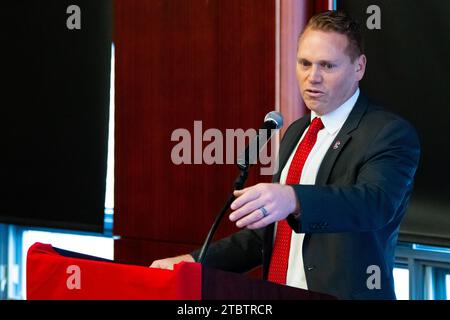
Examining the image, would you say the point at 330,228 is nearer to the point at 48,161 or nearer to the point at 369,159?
the point at 369,159

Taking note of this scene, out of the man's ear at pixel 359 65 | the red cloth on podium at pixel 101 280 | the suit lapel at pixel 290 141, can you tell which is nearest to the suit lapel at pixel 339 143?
the man's ear at pixel 359 65

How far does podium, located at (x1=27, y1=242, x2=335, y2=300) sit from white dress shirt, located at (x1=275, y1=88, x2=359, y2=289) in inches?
19.7

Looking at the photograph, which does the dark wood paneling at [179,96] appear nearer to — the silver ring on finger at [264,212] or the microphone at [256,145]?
the microphone at [256,145]

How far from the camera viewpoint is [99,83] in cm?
458

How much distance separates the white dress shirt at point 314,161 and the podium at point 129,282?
19.7 inches

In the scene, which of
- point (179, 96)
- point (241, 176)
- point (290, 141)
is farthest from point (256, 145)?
point (179, 96)

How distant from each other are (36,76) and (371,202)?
3.12 metres

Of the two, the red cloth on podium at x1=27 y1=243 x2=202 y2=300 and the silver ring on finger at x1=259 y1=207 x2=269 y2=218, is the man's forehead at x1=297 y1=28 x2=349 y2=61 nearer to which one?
the silver ring on finger at x1=259 y1=207 x2=269 y2=218

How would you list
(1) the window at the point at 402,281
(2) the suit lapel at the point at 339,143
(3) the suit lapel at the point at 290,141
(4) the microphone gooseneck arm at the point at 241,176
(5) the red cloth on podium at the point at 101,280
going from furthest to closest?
(1) the window at the point at 402,281 → (3) the suit lapel at the point at 290,141 → (2) the suit lapel at the point at 339,143 → (4) the microphone gooseneck arm at the point at 241,176 → (5) the red cloth on podium at the point at 101,280

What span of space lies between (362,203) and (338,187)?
8cm

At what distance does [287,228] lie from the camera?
2.52 m

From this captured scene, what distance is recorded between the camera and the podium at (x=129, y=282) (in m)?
1.82

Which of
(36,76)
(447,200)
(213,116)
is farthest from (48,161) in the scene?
(447,200)

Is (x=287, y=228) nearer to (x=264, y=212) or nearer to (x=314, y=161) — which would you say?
(x=314, y=161)
